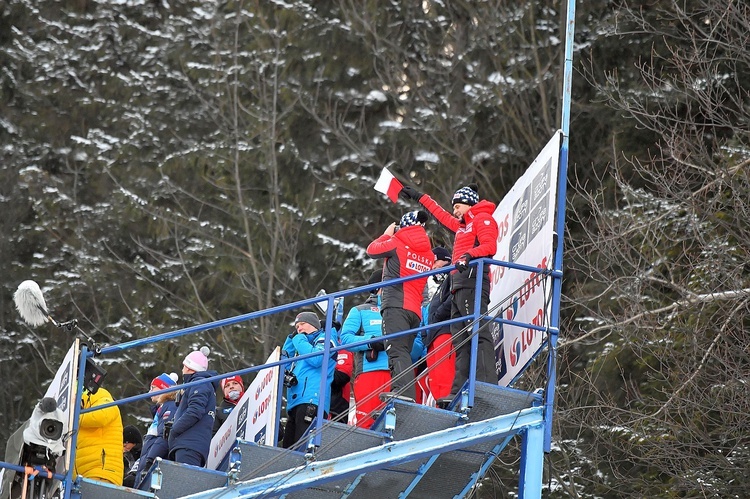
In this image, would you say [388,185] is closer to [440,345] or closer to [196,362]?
[440,345]

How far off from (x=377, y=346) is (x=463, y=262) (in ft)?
4.66

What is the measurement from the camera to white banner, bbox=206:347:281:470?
1206cm

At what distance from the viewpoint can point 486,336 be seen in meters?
11.7

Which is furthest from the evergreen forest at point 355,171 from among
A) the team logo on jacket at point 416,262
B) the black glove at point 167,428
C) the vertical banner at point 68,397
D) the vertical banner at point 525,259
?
the vertical banner at point 68,397

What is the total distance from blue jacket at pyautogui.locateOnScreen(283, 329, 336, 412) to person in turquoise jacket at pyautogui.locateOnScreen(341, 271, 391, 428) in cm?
21

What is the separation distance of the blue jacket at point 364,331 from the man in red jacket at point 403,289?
124 mm

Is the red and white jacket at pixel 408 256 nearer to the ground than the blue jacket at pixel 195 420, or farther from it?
farther from it

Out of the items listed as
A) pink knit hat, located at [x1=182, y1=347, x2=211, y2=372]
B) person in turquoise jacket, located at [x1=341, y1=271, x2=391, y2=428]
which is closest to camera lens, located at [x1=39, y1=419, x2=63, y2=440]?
pink knit hat, located at [x1=182, y1=347, x2=211, y2=372]

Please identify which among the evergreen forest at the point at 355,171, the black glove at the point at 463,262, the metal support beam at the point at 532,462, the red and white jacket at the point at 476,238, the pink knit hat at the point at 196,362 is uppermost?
the evergreen forest at the point at 355,171

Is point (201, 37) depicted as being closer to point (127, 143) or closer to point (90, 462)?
point (127, 143)

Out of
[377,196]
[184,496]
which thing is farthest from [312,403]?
[377,196]

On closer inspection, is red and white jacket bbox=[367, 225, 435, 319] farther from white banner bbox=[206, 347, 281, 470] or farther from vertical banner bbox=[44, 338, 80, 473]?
vertical banner bbox=[44, 338, 80, 473]

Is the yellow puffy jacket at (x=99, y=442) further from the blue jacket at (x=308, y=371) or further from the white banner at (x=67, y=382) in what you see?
the blue jacket at (x=308, y=371)

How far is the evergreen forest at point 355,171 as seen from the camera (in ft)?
65.7
